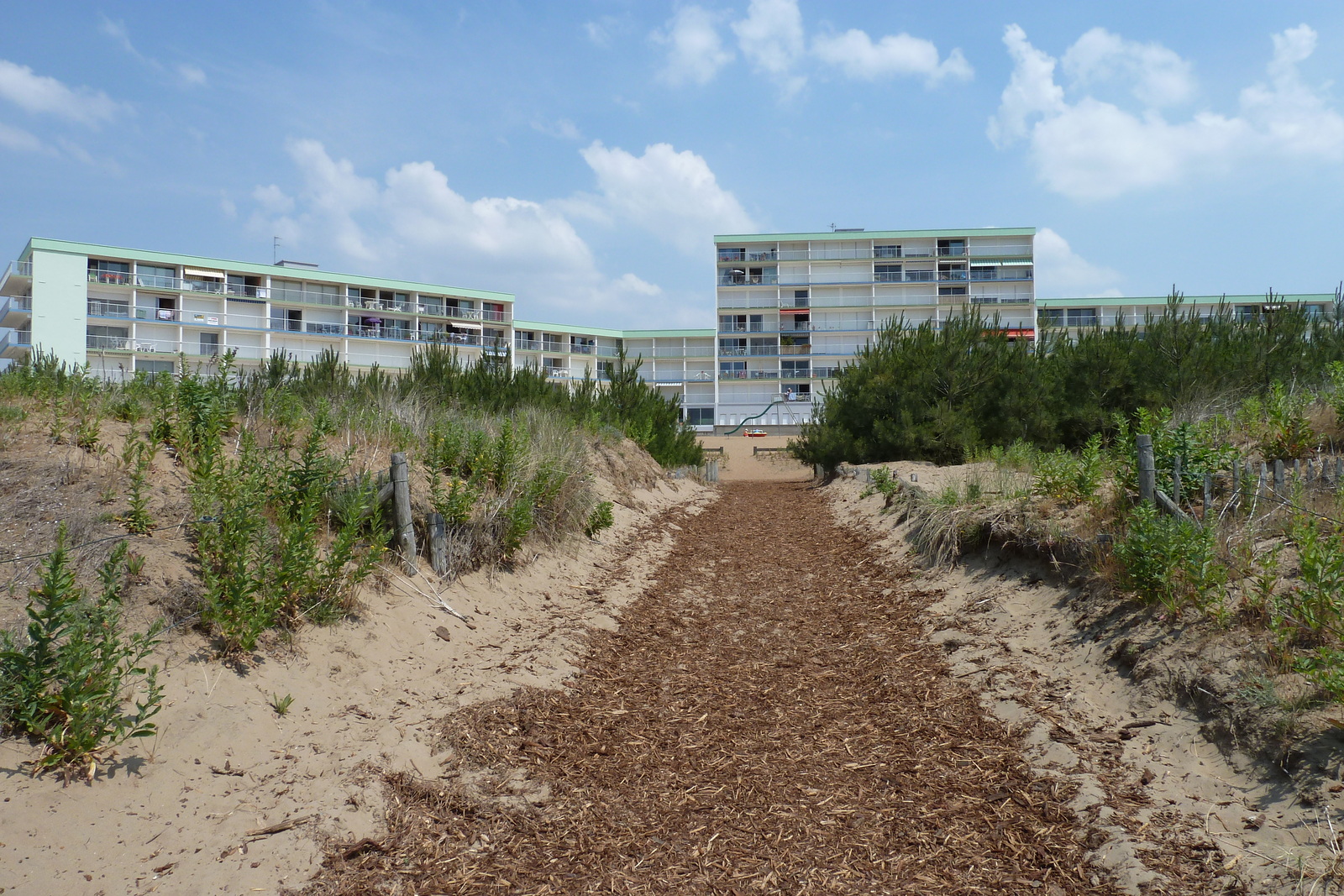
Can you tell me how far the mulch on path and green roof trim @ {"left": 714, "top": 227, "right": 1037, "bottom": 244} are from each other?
67.2 m

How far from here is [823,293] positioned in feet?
235

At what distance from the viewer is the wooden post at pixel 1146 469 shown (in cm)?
640

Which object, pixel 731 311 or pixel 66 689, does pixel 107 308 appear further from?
pixel 66 689

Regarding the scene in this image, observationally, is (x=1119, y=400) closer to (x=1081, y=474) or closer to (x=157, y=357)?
(x=1081, y=474)

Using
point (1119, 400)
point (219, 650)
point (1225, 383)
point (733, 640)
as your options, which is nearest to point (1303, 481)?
point (733, 640)

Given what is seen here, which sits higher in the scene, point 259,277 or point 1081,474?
point 259,277

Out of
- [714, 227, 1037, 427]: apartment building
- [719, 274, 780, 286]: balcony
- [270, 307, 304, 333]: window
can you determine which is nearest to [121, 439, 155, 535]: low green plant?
[270, 307, 304, 333]: window

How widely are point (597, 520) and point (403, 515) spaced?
4.26 m

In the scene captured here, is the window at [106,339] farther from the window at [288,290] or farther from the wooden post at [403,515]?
the wooden post at [403,515]

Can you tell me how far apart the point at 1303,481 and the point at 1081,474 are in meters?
1.78

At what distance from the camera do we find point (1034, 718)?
525 cm

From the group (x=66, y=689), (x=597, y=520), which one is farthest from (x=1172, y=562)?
(x=597, y=520)

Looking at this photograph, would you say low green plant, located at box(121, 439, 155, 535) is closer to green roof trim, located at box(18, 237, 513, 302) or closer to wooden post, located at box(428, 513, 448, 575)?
wooden post, located at box(428, 513, 448, 575)

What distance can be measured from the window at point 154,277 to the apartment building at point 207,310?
0.07 m
